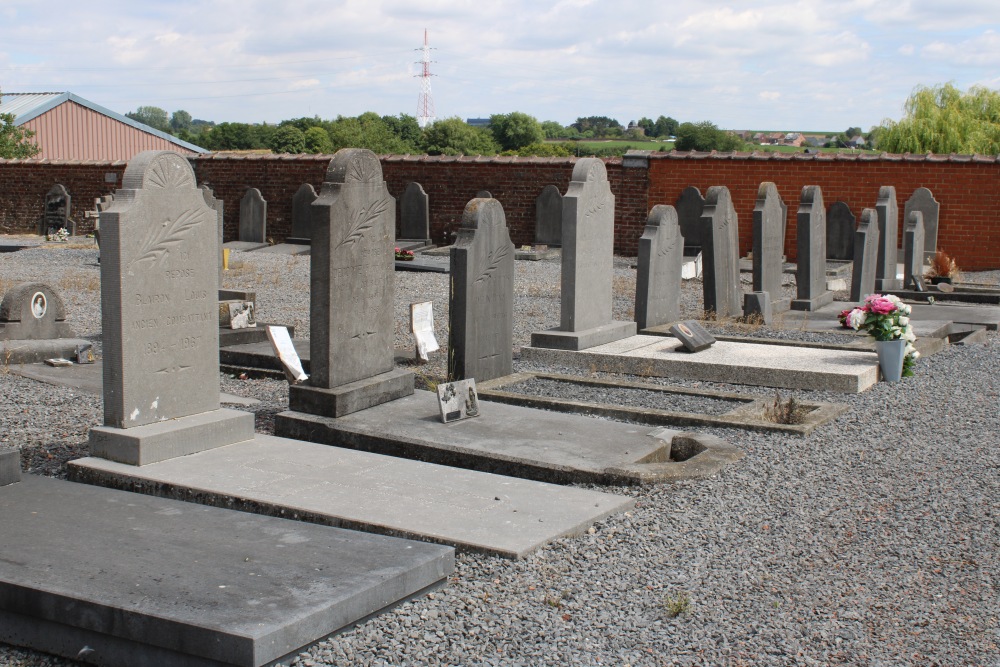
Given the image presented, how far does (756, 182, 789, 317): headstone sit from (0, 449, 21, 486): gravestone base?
29.1 feet

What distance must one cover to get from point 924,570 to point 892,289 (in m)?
11.7

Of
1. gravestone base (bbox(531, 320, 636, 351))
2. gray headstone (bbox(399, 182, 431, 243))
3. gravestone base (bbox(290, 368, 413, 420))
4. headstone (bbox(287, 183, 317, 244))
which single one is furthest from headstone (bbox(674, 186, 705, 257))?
gravestone base (bbox(290, 368, 413, 420))

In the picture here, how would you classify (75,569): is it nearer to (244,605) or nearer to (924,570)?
(244,605)

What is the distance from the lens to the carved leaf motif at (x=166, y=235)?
5773mm

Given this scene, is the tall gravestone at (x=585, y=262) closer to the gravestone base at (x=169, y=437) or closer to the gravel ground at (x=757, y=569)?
the gravel ground at (x=757, y=569)

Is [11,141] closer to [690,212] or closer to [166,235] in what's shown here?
[690,212]

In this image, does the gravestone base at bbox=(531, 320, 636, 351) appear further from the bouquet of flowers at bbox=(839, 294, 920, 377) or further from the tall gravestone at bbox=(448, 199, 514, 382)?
the bouquet of flowers at bbox=(839, 294, 920, 377)

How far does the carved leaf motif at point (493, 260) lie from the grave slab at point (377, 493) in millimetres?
2490

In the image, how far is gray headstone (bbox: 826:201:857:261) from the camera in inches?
815

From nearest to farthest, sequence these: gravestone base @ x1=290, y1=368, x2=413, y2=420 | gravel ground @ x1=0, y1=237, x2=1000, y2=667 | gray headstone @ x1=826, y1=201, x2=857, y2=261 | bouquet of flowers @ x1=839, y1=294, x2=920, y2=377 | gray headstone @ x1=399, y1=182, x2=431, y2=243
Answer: gravel ground @ x1=0, y1=237, x2=1000, y2=667, gravestone base @ x1=290, y1=368, x2=413, y2=420, bouquet of flowers @ x1=839, y1=294, x2=920, y2=377, gray headstone @ x1=826, y1=201, x2=857, y2=261, gray headstone @ x1=399, y1=182, x2=431, y2=243

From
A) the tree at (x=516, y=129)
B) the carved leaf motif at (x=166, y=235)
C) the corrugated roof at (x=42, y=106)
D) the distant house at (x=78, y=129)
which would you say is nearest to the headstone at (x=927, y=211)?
the carved leaf motif at (x=166, y=235)

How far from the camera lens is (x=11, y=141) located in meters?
35.2

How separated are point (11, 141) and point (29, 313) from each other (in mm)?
28850

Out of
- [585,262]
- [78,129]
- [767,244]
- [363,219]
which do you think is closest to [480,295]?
[363,219]
